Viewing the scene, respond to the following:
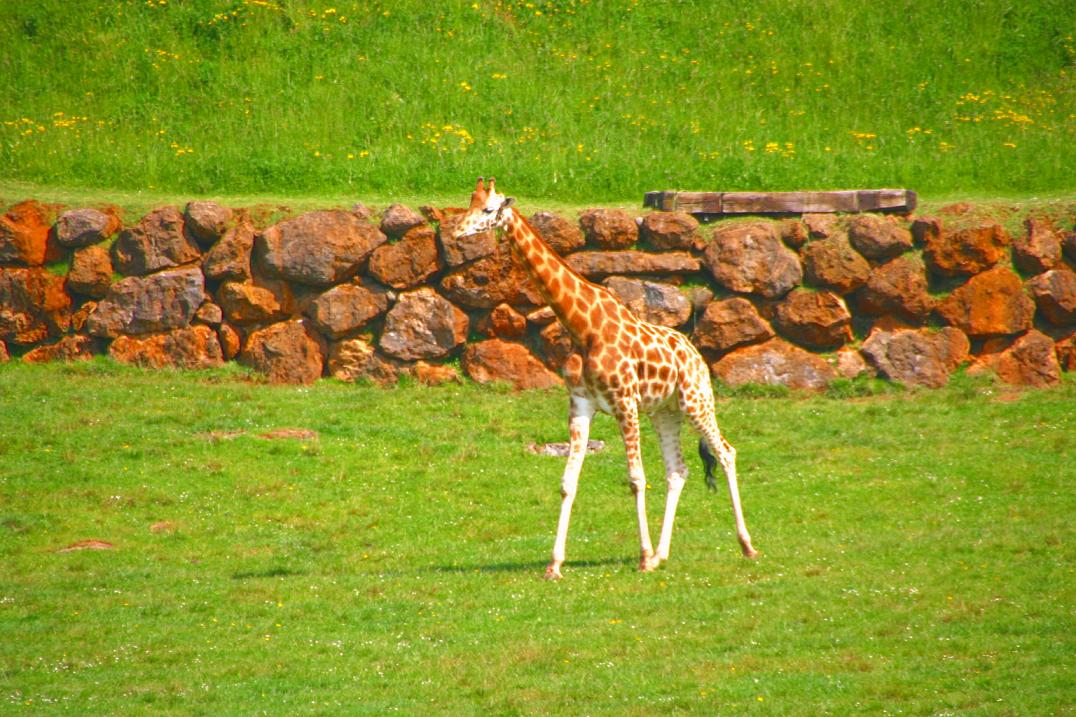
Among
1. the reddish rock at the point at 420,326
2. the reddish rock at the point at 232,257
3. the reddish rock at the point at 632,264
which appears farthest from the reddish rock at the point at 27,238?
the reddish rock at the point at 632,264

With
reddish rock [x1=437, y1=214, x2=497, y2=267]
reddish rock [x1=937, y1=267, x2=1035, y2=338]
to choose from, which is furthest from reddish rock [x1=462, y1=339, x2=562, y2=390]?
reddish rock [x1=937, y1=267, x2=1035, y2=338]

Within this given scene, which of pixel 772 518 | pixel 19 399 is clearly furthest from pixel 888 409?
pixel 19 399

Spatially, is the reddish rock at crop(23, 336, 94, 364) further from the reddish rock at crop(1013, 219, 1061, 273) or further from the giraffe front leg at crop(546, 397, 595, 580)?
the reddish rock at crop(1013, 219, 1061, 273)

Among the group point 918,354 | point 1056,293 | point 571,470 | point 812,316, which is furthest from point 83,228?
point 1056,293

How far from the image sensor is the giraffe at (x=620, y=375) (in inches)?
566

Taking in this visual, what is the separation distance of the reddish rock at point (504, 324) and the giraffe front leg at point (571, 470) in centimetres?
755

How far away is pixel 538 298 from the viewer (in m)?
22.1

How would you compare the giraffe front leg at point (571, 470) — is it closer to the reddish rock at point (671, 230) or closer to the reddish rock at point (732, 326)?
the reddish rock at point (732, 326)

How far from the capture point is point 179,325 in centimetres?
2252

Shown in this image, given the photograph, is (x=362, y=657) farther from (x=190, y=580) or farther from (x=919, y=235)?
(x=919, y=235)

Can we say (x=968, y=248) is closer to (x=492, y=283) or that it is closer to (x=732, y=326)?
(x=732, y=326)

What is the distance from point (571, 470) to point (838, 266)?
29.7ft

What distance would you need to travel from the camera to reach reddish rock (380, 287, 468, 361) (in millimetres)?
22109

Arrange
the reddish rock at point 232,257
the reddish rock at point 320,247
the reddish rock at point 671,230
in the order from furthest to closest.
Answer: the reddish rock at point 232,257 → the reddish rock at point 671,230 → the reddish rock at point 320,247
